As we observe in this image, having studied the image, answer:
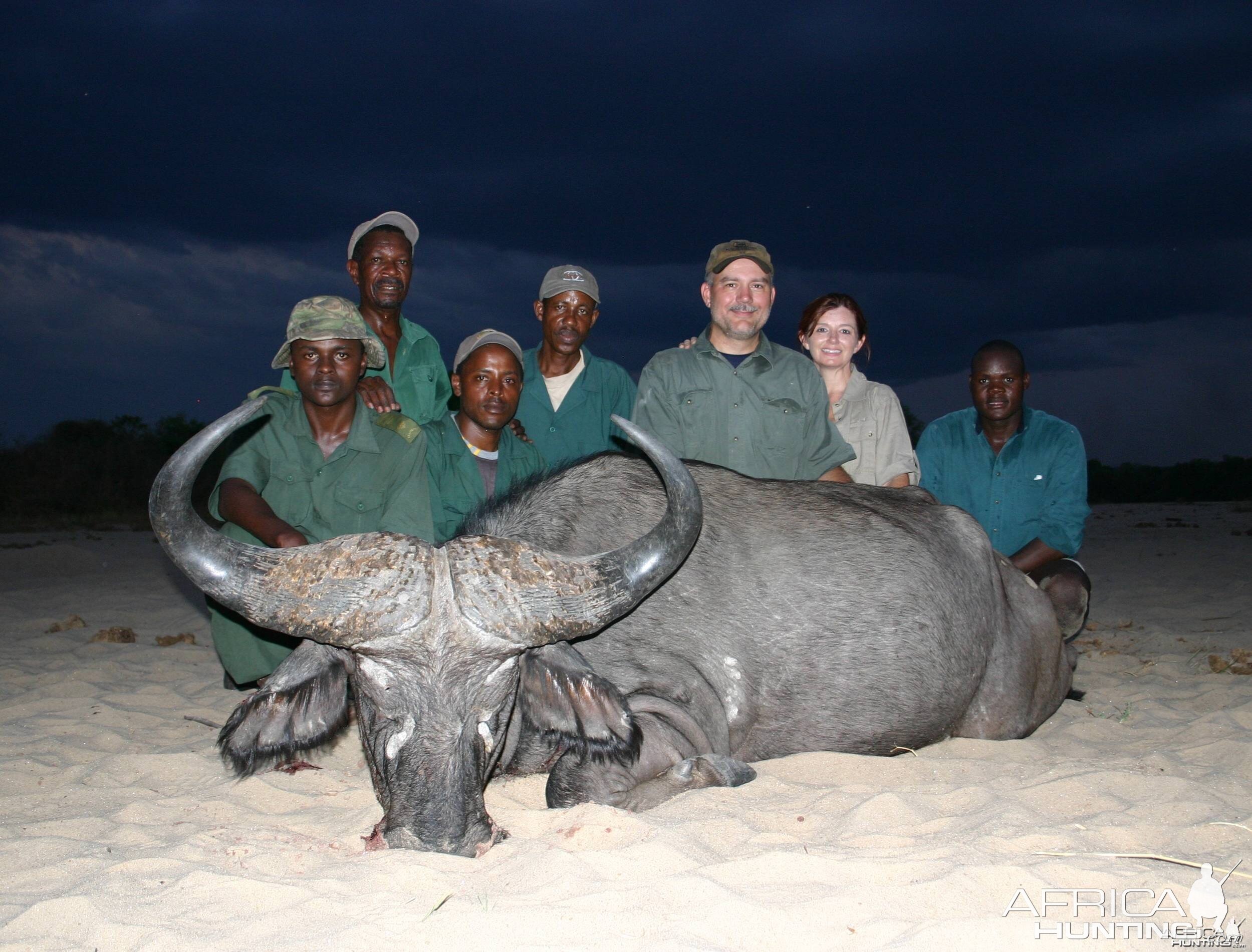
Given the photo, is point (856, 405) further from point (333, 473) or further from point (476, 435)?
point (333, 473)

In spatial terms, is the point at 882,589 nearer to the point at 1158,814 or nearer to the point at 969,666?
the point at 969,666

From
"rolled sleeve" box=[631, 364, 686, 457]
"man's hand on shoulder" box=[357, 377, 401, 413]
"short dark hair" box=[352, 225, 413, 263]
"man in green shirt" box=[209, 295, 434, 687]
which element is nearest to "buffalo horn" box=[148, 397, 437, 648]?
"man in green shirt" box=[209, 295, 434, 687]

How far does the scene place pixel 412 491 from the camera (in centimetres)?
570

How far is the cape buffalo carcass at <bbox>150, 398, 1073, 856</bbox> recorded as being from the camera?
11.6 ft

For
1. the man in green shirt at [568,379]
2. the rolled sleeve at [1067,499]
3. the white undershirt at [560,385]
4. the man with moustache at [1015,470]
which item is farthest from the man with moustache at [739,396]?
the rolled sleeve at [1067,499]

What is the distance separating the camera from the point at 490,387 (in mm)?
6020

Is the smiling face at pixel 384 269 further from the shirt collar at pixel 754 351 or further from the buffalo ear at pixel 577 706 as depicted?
the buffalo ear at pixel 577 706

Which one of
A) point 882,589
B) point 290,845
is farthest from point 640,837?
point 882,589

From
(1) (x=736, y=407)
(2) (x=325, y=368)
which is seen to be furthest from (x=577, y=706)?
(1) (x=736, y=407)

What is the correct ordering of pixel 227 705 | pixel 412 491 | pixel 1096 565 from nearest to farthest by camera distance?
pixel 412 491
pixel 227 705
pixel 1096 565

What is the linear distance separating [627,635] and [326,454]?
244cm

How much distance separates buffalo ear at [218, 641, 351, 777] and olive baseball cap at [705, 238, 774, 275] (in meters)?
3.98

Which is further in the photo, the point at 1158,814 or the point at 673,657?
the point at 673,657

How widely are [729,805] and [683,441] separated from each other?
9.80 feet
